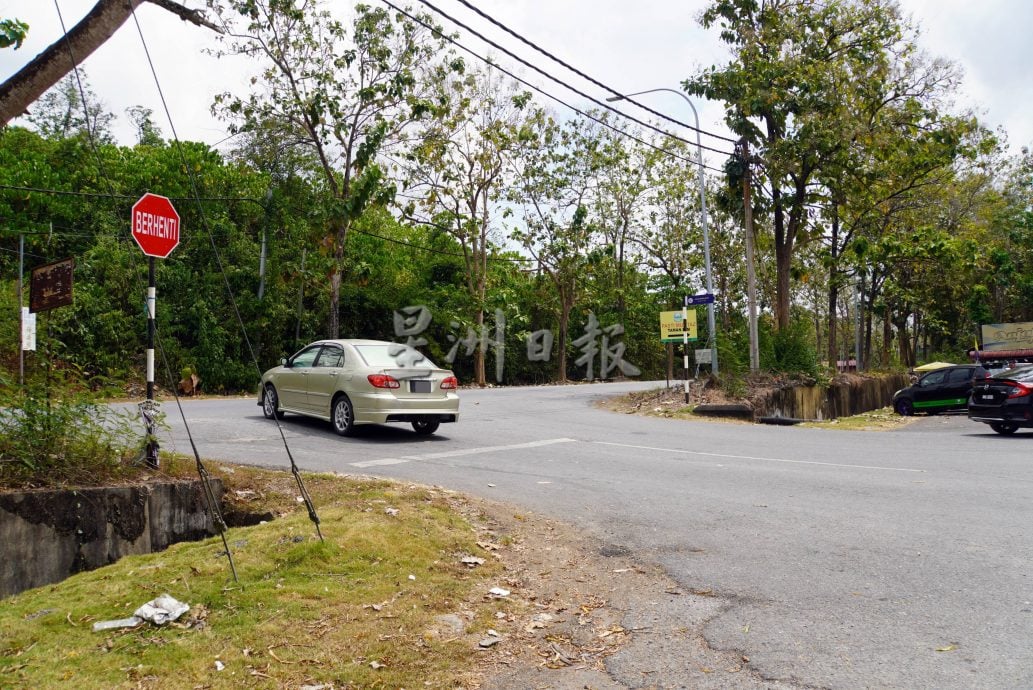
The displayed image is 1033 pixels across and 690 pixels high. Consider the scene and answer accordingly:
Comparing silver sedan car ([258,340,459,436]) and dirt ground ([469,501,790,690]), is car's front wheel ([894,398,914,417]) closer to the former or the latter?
silver sedan car ([258,340,459,436])

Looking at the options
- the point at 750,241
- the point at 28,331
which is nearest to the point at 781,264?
the point at 750,241

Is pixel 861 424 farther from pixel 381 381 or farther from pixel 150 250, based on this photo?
pixel 150 250

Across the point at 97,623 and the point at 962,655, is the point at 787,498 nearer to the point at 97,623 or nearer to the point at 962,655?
the point at 962,655

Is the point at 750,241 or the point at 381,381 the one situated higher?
the point at 750,241

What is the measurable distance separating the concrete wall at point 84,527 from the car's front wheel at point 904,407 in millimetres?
25032

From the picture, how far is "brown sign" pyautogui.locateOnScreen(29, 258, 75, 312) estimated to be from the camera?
8.09m

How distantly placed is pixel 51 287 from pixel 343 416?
545 cm

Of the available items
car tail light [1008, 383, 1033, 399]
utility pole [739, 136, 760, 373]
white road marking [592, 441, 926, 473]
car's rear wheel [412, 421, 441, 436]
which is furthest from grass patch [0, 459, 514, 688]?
utility pole [739, 136, 760, 373]

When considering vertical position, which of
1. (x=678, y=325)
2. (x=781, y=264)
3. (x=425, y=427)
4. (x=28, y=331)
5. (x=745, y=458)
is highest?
(x=781, y=264)

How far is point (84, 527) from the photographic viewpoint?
20.8 ft

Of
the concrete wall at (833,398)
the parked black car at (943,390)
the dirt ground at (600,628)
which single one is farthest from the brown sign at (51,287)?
the parked black car at (943,390)

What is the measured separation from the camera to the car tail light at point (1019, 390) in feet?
53.2

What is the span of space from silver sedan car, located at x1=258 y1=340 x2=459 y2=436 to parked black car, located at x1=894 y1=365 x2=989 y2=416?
1929 cm

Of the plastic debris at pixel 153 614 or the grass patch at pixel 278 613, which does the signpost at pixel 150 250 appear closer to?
the grass patch at pixel 278 613
